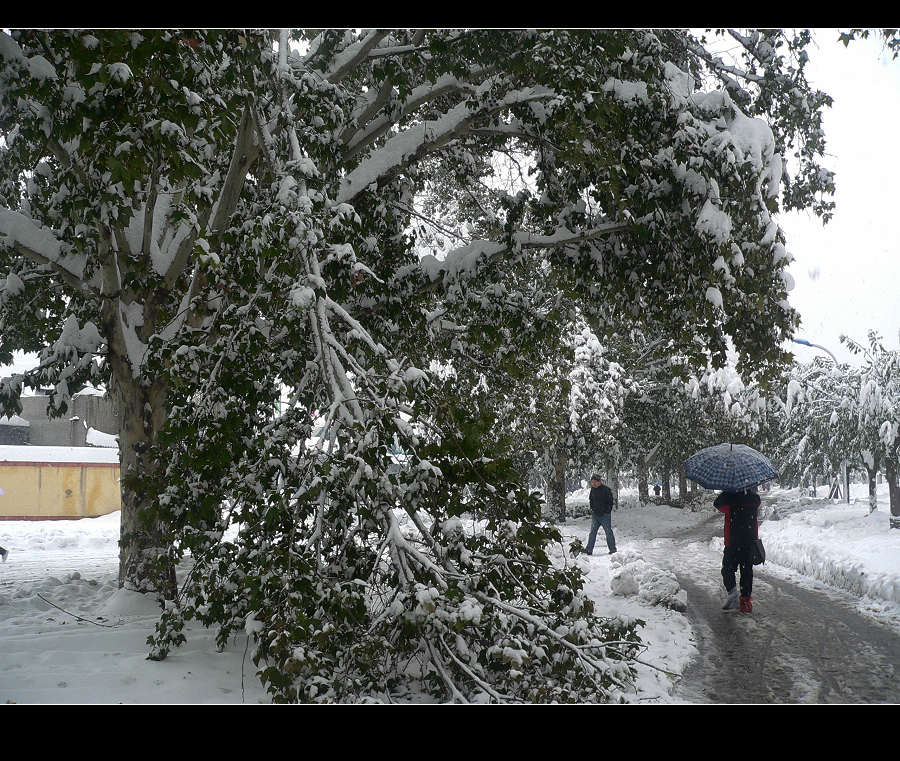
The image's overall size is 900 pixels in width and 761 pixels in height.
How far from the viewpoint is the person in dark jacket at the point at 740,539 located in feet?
22.7

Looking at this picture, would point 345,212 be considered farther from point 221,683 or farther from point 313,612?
point 221,683

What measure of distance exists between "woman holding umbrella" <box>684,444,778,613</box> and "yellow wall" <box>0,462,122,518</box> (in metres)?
6.55

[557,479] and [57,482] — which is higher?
[57,482]

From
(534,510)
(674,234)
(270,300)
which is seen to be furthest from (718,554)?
(270,300)

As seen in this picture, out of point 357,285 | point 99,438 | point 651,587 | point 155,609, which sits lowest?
point 651,587

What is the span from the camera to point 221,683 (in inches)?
161

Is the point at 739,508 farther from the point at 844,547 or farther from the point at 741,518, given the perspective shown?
the point at 844,547

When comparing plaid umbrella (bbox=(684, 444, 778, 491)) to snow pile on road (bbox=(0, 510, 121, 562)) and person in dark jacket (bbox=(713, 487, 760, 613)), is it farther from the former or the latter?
snow pile on road (bbox=(0, 510, 121, 562))

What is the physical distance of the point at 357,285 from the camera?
4543 mm

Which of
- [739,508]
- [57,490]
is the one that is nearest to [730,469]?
[739,508]

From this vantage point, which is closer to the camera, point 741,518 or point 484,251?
point 484,251

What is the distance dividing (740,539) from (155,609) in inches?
228

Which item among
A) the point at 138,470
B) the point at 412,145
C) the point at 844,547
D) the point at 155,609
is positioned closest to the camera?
the point at 155,609
